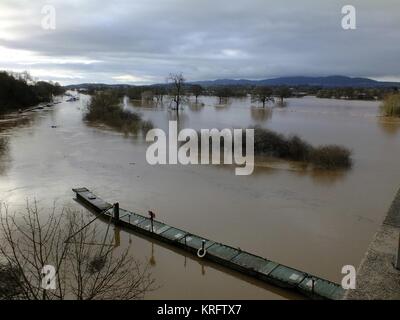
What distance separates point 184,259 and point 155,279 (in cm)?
139

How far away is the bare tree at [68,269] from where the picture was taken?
5.86 m

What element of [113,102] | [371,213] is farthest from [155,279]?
[113,102]

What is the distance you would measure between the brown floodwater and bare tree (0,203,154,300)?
107 cm

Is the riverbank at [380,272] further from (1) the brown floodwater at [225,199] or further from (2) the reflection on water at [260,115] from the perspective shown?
(2) the reflection on water at [260,115]

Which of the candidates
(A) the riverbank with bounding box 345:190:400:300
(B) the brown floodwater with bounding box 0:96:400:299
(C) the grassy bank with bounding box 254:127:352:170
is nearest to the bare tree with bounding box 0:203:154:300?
(B) the brown floodwater with bounding box 0:96:400:299

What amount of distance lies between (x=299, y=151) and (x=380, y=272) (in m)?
19.9

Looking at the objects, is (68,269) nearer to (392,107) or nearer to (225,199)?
(225,199)

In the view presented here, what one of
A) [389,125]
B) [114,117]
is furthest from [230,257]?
[389,125]

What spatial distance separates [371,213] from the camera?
16.6m

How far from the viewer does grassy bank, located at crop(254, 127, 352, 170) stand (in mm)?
25250

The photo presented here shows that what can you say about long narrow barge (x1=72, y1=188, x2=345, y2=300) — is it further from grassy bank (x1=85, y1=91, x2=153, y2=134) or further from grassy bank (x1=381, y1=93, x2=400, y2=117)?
grassy bank (x1=381, y1=93, x2=400, y2=117)

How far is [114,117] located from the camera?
48469mm
